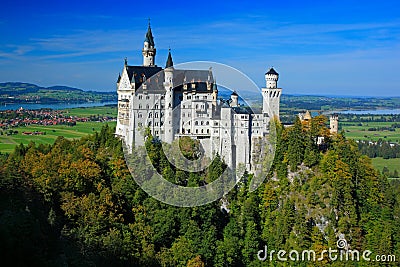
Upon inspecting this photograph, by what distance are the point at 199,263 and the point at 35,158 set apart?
1949 centimetres

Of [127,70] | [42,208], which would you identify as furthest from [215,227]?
[127,70]

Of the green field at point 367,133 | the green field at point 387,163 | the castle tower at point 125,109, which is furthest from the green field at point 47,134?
the green field at point 367,133

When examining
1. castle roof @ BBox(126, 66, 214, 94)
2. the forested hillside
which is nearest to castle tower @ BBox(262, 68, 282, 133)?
the forested hillside

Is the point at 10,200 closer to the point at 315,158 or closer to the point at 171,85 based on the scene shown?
the point at 171,85

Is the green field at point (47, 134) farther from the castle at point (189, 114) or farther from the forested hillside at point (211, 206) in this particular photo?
the castle at point (189, 114)

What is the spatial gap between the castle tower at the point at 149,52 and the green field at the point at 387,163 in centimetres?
6326

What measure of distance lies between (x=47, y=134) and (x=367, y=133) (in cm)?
10539

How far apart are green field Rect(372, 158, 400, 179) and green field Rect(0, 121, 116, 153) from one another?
200 feet

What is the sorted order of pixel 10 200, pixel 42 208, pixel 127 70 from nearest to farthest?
1. pixel 10 200
2. pixel 42 208
3. pixel 127 70

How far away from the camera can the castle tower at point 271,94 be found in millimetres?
59000

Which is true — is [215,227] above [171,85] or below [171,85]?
below

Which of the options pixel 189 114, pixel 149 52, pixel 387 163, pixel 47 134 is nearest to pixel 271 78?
pixel 189 114

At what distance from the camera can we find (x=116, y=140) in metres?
56.6

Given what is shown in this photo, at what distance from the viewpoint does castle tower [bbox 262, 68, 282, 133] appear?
194 feet
